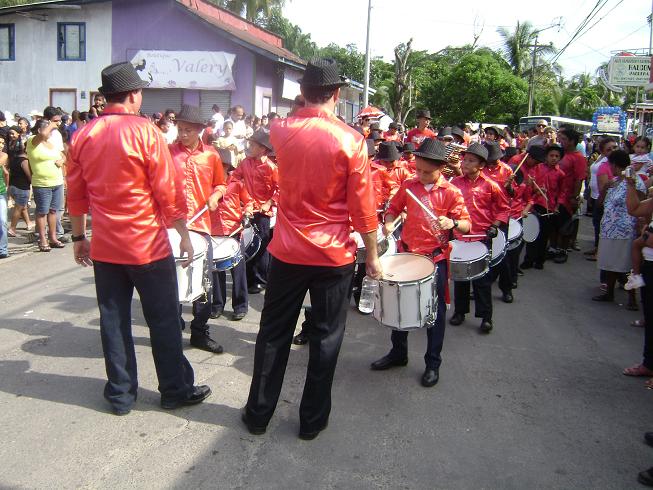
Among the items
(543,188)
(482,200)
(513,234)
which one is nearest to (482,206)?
(482,200)

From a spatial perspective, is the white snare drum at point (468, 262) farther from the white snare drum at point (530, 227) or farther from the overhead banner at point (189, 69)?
the overhead banner at point (189, 69)

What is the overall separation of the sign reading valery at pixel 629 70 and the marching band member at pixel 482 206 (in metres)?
8.78

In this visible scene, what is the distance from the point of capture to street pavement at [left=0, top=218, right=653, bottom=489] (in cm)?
342

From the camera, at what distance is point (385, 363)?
16.5 feet

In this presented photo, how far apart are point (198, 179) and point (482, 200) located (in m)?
2.92

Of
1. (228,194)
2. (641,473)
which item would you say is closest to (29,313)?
(228,194)

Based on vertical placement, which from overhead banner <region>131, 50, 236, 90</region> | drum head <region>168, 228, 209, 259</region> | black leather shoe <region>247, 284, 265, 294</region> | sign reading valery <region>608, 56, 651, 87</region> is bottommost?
black leather shoe <region>247, 284, 265, 294</region>

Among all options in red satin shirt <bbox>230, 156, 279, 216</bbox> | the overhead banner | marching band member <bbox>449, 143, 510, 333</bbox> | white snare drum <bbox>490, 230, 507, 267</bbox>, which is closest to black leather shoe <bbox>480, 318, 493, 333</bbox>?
marching band member <bbox>449, 143, 510, 333</bbox>

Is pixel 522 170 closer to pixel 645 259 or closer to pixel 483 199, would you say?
pixel 483 199

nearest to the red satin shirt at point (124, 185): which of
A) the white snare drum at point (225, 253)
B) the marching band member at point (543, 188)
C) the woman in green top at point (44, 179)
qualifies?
the white snare drum at point (225, 253)

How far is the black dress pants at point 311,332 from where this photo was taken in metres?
3.67

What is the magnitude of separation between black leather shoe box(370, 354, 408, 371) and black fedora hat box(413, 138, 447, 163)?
1715 mm

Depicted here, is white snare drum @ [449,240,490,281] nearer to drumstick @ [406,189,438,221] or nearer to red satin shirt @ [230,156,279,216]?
drumstick @ [406,189,438,221]

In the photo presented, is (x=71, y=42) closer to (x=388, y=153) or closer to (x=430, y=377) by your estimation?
(x=388, y=153)
